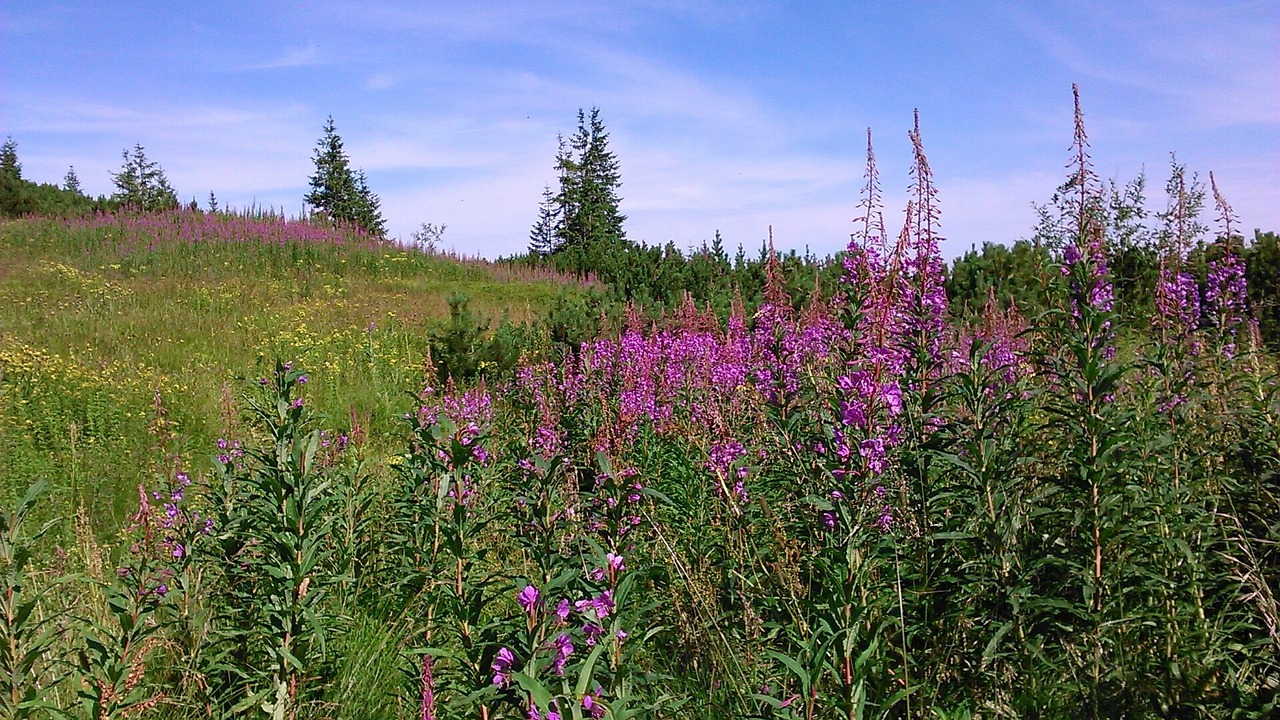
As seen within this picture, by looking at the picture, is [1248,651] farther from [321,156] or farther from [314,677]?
[321,156]

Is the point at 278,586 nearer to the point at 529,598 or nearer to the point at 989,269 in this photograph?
the point at 529,598

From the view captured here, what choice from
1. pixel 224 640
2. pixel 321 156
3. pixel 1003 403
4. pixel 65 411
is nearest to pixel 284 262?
pixel 65 411

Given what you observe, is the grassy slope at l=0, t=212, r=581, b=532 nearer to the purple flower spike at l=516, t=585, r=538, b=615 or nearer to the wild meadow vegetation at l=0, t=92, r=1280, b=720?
the wild meadow vegetation at l=0, t=92, r=1280, b=720

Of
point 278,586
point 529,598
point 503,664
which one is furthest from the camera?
point 278,586

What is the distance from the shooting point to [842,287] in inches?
153

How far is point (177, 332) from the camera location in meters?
11.7

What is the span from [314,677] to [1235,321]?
468 cm

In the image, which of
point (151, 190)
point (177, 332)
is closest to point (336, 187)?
point (151, 190)

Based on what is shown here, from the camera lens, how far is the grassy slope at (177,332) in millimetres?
7906

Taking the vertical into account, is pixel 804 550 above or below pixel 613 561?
below

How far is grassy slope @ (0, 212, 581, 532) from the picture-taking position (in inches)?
311

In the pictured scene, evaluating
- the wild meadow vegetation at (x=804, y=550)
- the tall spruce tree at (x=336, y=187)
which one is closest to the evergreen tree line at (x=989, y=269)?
the wild meadow vegetation at (x=804, y=550)

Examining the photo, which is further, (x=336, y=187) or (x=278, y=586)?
(x=336, y=187)

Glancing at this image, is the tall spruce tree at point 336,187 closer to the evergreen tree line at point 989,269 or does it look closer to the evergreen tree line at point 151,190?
the evergreen tree line at point 151,190
